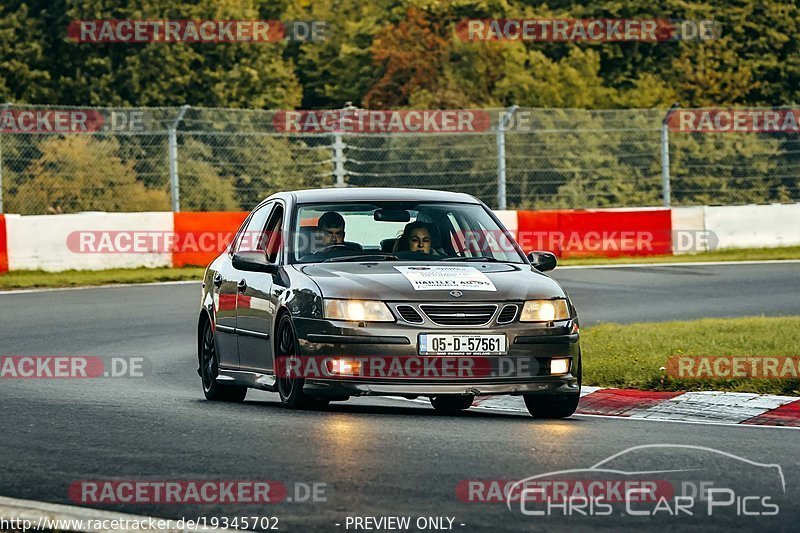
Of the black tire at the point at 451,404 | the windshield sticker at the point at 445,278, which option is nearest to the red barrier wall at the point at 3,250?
the black tire at the point at 451,404

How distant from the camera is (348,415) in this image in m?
10.3

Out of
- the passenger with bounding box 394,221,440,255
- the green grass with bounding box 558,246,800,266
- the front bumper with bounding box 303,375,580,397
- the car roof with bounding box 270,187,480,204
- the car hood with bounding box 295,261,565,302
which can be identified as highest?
the car roof with bounding box 270,187,480,204

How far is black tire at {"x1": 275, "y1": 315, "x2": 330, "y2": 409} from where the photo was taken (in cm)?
1015

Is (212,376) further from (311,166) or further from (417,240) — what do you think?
(311,166)

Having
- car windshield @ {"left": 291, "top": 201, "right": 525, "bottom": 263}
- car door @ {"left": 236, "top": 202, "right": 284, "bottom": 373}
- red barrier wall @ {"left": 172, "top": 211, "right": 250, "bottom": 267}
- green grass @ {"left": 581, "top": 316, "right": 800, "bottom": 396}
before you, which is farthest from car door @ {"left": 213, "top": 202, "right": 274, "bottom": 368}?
red barrier wall @ {"left": 172, "top": 211, "right": 250, "bottom": 267}

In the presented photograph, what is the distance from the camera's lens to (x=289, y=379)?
407 inches

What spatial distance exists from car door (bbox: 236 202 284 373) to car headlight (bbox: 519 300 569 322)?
1657 mm

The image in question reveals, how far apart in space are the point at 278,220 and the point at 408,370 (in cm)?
217

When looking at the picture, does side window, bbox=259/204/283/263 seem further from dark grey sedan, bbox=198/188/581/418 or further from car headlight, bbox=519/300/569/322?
car headlight, bbox=519/300/569/322

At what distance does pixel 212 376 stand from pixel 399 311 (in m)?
2.55

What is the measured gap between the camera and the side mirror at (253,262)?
10.8 meters

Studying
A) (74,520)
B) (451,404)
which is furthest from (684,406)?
(74,520)

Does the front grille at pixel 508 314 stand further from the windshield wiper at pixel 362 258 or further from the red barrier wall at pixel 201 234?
the red barrier wall at pixel 201 234

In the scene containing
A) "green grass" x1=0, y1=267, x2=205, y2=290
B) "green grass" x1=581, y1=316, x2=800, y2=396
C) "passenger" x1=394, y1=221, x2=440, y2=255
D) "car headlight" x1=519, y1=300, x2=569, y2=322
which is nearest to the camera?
"car headlight" x1=519, y1=300, x2=569, y2=322
